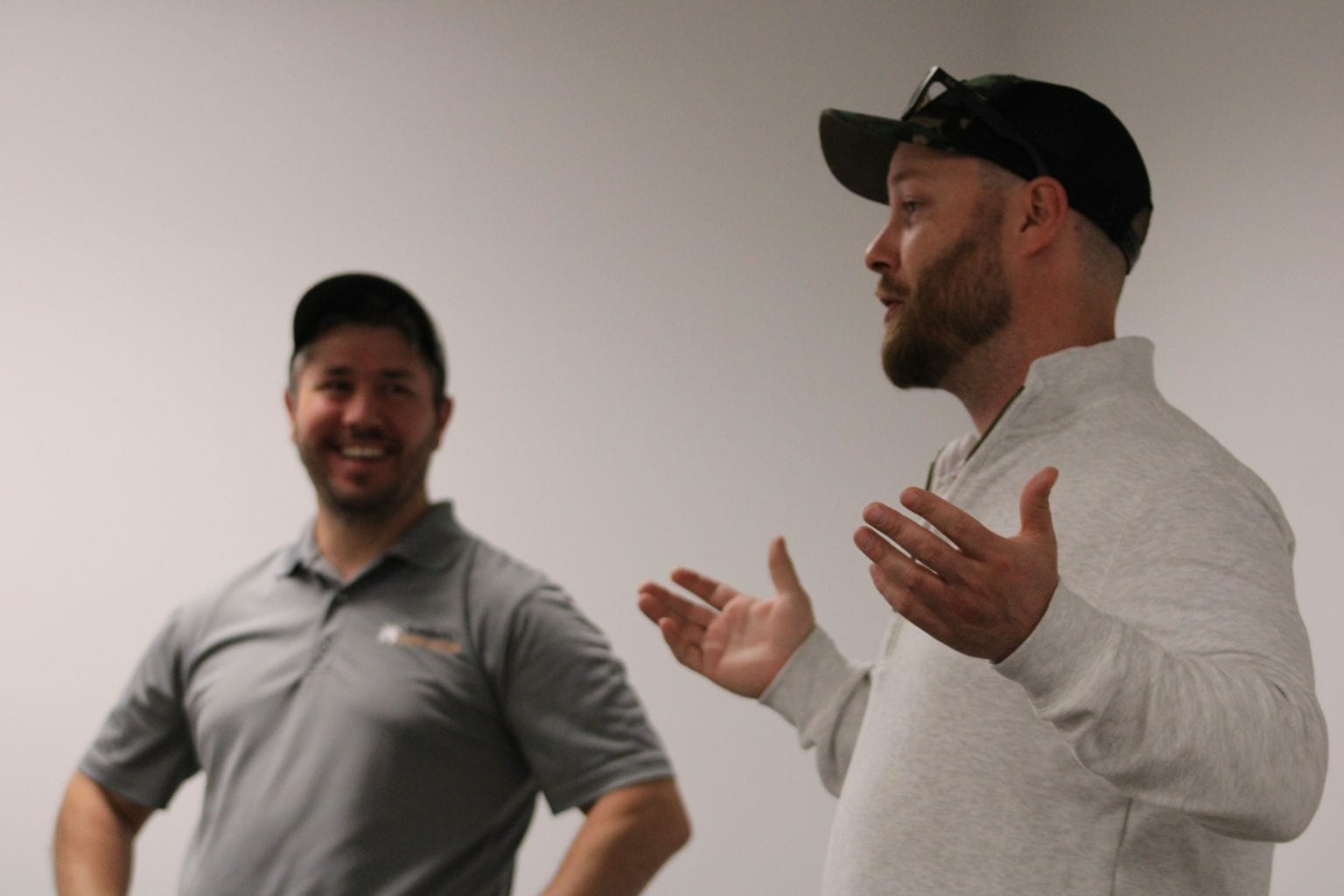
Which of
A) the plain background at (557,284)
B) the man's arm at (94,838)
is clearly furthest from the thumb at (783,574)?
the plain background at (557,284)

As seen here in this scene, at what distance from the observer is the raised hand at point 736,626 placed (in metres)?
1.44

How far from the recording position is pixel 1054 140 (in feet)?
4.26

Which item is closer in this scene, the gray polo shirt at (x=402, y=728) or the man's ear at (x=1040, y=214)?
the man's ear at (x=1040, y=214)

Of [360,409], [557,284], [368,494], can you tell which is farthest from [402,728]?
[557,284]

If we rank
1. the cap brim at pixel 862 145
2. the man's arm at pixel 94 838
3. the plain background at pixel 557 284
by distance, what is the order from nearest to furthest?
1. the cap brim at pixel 862 145
2. the man's arm at pixel 94 838
3. the plain background at pixel 557 284

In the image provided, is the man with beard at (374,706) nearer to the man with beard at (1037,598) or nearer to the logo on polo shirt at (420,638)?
the logo on polo shirt at (420,638)

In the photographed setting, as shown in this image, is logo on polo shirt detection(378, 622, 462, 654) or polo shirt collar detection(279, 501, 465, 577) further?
polo shirt collar detection(279, 501, 465, 577)

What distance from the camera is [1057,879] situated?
3.34 ft

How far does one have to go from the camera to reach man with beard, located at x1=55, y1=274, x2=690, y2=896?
1.55 meters

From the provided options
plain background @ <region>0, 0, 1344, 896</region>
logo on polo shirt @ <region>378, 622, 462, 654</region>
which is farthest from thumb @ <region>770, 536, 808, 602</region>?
plain background @ <region>0, 0, 1344, 896</region>

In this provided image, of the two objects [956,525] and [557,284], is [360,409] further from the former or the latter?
[557,284]

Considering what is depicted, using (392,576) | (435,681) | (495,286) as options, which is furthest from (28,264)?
(435,681)

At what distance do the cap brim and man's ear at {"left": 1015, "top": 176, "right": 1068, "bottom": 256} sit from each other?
149 mm

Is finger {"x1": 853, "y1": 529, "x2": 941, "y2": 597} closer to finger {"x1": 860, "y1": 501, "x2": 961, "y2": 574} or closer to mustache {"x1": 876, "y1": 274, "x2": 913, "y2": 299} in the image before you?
finger {"x1": 860, "y1": 501, "x2": 961, "y2": 574}
